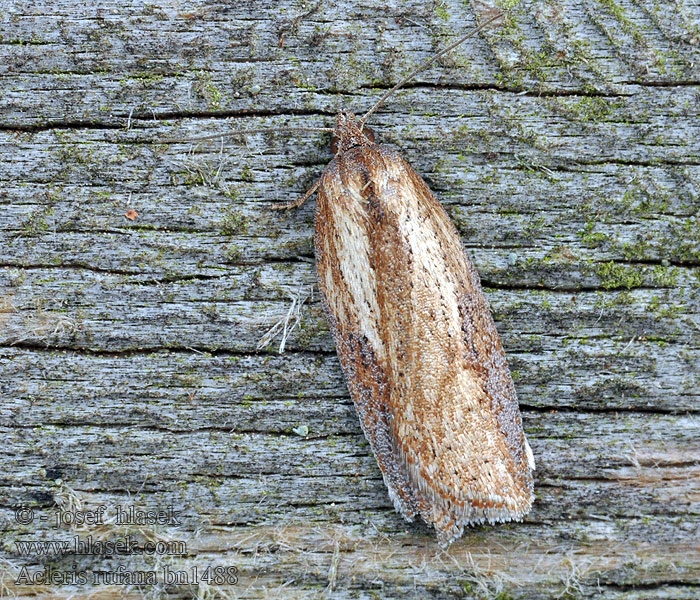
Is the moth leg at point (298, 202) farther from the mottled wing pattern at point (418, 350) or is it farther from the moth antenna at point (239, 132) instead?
the moth antenna at point (239, 132)

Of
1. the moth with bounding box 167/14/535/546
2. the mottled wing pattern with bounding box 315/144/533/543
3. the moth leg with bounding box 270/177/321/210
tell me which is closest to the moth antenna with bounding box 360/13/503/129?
the moth with bounding box 167/14/535/546

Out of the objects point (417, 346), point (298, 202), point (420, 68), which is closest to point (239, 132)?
point (298, 202)

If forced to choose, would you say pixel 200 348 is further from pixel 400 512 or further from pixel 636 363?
pixel 636 363

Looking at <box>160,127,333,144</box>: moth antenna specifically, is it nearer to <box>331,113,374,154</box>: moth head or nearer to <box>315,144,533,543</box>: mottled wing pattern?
<box>331,113,374,154</box>: moth head

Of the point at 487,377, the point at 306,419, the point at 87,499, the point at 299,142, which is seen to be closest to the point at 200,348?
the point at 306,419

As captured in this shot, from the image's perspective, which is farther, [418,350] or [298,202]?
[298,202]

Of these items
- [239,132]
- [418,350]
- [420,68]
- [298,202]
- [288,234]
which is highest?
[420,68]

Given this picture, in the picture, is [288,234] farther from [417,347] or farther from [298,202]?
[417,347]
